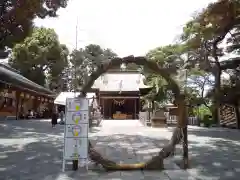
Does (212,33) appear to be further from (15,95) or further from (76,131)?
(15,95)

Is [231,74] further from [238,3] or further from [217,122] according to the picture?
[238,3]

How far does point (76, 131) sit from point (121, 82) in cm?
2554

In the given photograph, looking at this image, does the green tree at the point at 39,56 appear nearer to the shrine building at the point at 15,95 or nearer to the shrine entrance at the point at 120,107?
the shrine building at the point at 15,95

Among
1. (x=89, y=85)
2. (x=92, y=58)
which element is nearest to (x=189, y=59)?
(x=89, y=85)

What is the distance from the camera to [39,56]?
30.2 metres

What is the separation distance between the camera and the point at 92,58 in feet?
141

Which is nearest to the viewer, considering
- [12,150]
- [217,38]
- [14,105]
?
[12,150]

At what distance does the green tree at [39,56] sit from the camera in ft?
98.8

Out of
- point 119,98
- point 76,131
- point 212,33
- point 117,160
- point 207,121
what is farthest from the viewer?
point 119,98

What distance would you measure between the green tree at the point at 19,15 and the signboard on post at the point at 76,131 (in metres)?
5.21

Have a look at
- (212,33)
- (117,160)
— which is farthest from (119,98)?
(117,160)

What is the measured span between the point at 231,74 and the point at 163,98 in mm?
5343

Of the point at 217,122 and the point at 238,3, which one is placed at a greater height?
the point at 238,3

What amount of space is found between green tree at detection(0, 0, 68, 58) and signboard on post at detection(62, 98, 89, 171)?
5.21 m
